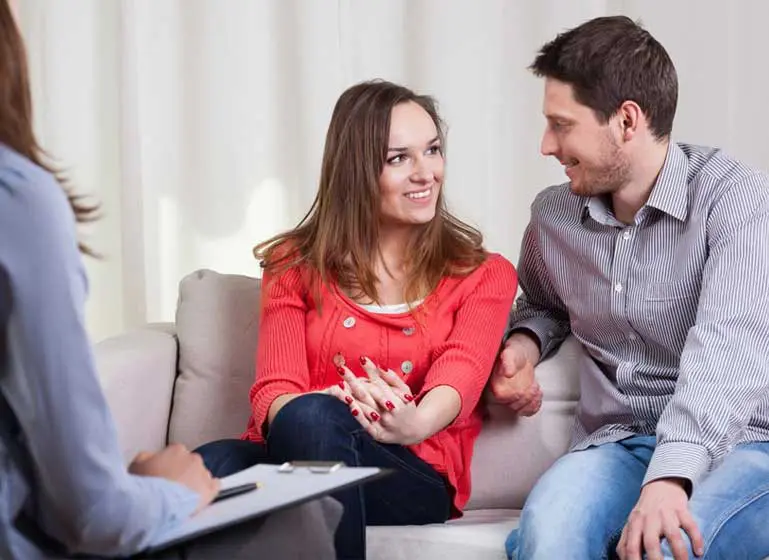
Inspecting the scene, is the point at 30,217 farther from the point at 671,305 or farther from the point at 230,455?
the point at 671,305

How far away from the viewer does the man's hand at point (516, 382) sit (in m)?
2.11

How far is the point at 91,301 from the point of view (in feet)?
11.1

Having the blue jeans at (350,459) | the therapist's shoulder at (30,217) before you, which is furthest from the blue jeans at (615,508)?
the therapist's shoulder at (30,217)

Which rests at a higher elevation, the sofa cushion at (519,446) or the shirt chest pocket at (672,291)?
the shirt chest pocket at (672,291)

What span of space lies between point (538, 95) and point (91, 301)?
53.1 inches

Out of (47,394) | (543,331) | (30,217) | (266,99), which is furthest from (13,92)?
(266,99)

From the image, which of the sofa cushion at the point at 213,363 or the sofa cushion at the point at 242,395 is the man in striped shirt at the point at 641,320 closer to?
the sofa cushion at the point at 242,395

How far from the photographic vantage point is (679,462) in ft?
5.61

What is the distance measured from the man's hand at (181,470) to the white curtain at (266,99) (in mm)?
1900

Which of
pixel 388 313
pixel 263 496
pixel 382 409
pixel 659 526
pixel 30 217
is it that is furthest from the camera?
pixel 388 313

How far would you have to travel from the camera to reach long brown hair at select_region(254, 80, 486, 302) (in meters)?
2.14

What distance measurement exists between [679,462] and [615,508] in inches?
6.2

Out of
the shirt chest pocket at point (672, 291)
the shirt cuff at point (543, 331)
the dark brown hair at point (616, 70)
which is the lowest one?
the shirt cuff at point (543, 331)

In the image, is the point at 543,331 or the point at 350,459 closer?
the point at 350,459
